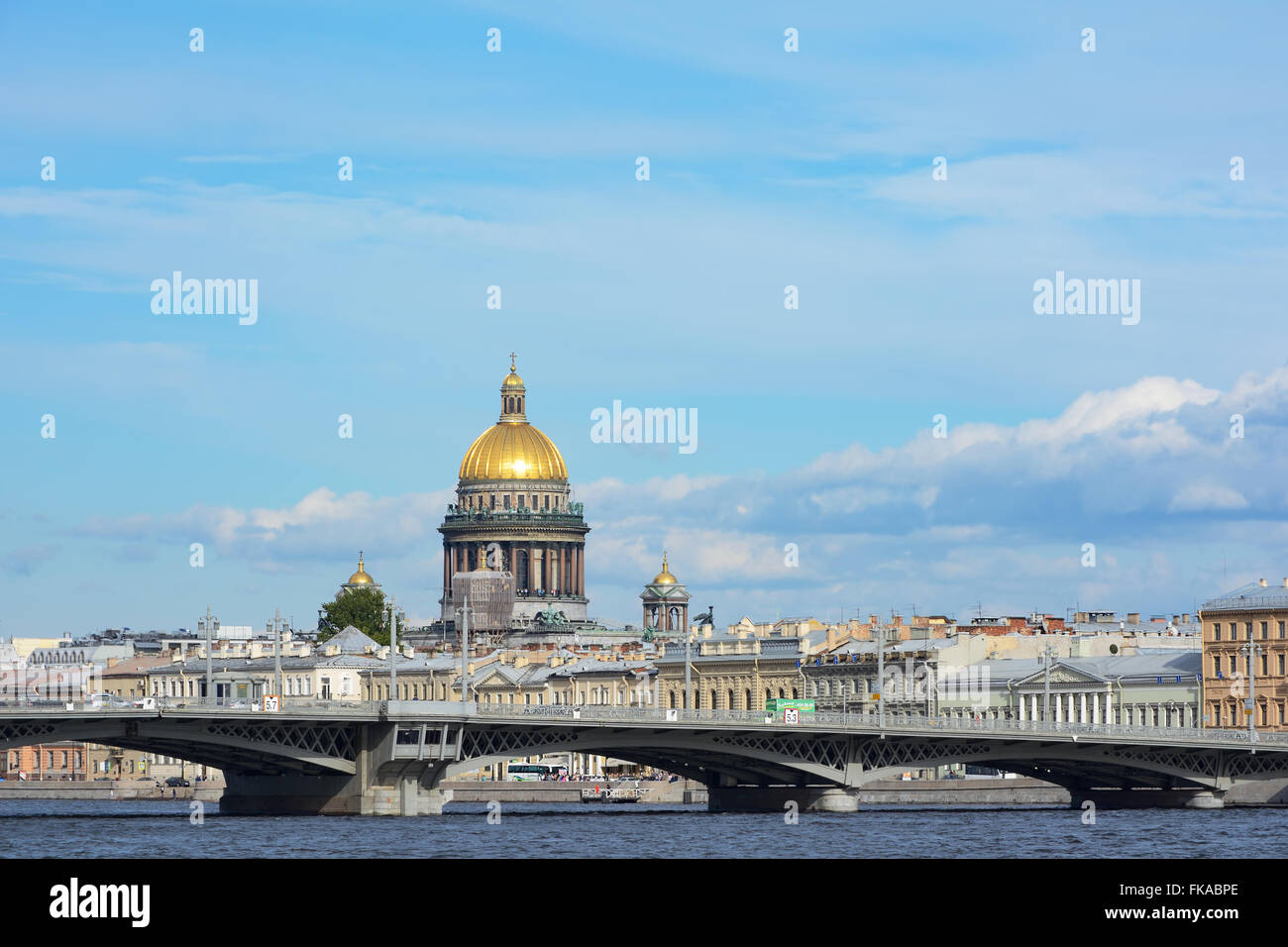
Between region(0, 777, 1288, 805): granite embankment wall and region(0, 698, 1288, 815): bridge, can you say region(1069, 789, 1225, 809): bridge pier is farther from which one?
region(0, 777, 1288, 805): granite embankment wall

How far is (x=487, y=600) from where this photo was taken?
547 feet

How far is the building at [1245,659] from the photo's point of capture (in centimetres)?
9456

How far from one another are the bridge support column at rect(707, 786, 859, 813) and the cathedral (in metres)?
88.6

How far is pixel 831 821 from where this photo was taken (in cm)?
7106

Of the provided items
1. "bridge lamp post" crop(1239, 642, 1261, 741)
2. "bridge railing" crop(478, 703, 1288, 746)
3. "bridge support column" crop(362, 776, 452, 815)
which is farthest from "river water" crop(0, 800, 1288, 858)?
"bridge lamp post" crop(1239, 642, 1261, 741)

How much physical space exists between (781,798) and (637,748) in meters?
6.21

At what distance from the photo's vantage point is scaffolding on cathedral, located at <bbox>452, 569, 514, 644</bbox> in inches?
6481

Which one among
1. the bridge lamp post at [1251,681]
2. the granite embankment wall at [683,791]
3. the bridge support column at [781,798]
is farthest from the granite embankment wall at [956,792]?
the bridge support column at [781,798]

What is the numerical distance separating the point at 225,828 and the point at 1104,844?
23055 mm

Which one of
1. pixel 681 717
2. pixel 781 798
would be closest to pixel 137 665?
pixel 781 798

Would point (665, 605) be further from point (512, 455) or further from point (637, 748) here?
point (637, 748)

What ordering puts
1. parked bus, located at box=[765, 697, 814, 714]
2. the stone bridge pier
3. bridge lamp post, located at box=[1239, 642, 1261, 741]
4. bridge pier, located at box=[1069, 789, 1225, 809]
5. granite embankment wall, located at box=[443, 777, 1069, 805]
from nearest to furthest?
the stone bridge pier, bridge pier, located at box=[1069, 789, 1225, 809], parked bus, located at box=[765, 697, 814, 714], bridge lamp post, located at box=[1239, 642, 1261, 741], granite embankment wall, located at box=[443, 777, 1069, 805]
